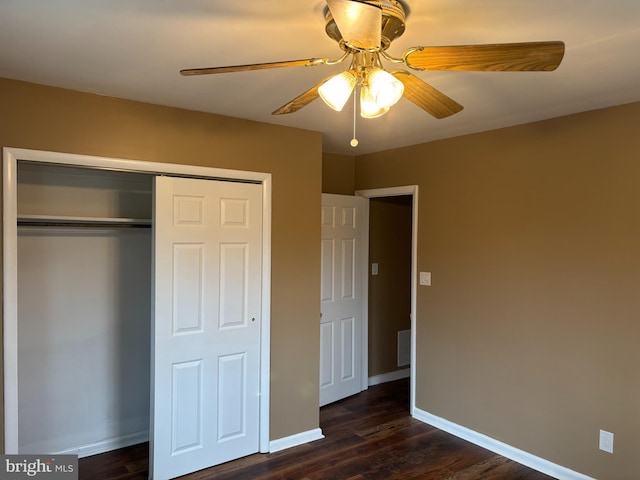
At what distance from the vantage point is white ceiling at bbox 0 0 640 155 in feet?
5.11

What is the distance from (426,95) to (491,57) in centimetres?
38

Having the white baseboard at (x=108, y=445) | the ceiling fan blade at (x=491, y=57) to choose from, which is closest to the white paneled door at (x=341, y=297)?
the white baseboard at (x=108, y=445)

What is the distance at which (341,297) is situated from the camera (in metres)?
4.24

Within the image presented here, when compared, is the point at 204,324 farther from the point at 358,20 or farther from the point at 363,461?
the point at 358,20

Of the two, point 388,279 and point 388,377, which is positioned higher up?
point 388,279

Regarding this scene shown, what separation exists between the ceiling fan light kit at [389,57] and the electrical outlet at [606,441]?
2263mm

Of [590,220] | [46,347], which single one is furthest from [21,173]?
[590,220]

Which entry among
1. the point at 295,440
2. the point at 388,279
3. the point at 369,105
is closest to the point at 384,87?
the point at 369,105

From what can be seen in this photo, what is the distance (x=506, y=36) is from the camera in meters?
1.74

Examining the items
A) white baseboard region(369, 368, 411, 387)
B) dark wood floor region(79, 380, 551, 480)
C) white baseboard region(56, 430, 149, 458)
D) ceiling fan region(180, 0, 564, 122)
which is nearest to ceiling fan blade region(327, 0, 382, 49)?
ceiling fan region(180, 0, 564, 122)

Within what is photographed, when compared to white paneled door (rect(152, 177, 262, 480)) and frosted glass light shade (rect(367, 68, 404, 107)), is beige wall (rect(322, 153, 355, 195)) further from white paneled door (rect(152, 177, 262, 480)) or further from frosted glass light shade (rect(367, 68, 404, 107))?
frosted glass light shade (rect(367, 68, 404, 107))

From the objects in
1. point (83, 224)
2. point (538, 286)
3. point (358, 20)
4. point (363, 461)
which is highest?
point (358, 20)

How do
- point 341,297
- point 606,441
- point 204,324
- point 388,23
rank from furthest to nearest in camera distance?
1. point 341,297
2. point 204,324
3. point 606,441
4. point 388,23

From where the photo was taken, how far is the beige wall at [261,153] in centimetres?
243
